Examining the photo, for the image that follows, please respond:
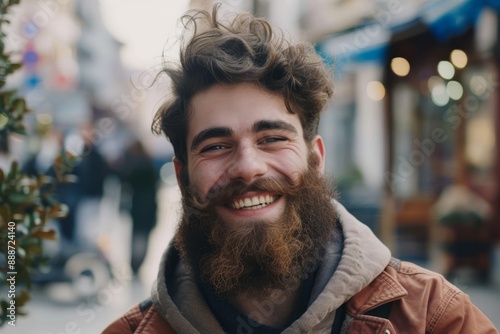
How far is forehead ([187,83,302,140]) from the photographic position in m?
2.49

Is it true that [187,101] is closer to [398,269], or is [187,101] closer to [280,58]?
[280,58]

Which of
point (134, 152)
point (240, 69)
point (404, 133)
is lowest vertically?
point (404, 133)

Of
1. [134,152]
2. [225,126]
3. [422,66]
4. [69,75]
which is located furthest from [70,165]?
[69,75]

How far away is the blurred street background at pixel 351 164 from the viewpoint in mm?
9016

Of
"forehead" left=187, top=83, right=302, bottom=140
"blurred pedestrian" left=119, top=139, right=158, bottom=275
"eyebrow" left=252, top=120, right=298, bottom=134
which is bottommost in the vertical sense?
"blurred pedestrian" left=119, top=139, right=158, bottom=275

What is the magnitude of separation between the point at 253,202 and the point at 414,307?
60 cm

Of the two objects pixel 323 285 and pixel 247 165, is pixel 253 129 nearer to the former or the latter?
pixel 247 165

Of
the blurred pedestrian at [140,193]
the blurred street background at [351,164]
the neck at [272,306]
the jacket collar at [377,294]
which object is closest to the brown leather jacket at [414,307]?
the jacket collar at [377,294]

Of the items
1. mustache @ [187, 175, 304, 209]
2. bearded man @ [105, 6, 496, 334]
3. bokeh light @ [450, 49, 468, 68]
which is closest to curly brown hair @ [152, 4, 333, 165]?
bearded man @ [105, 6, 496, 334]

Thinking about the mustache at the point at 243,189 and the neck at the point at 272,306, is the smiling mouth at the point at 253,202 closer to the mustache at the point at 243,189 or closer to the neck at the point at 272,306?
the mustache at the point at 243,189

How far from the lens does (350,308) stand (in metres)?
2.34

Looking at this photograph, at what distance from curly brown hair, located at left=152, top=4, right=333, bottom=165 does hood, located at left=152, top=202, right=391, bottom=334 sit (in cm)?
41

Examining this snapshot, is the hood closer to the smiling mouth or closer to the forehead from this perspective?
the smiling mouth

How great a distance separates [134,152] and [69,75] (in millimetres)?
4251
